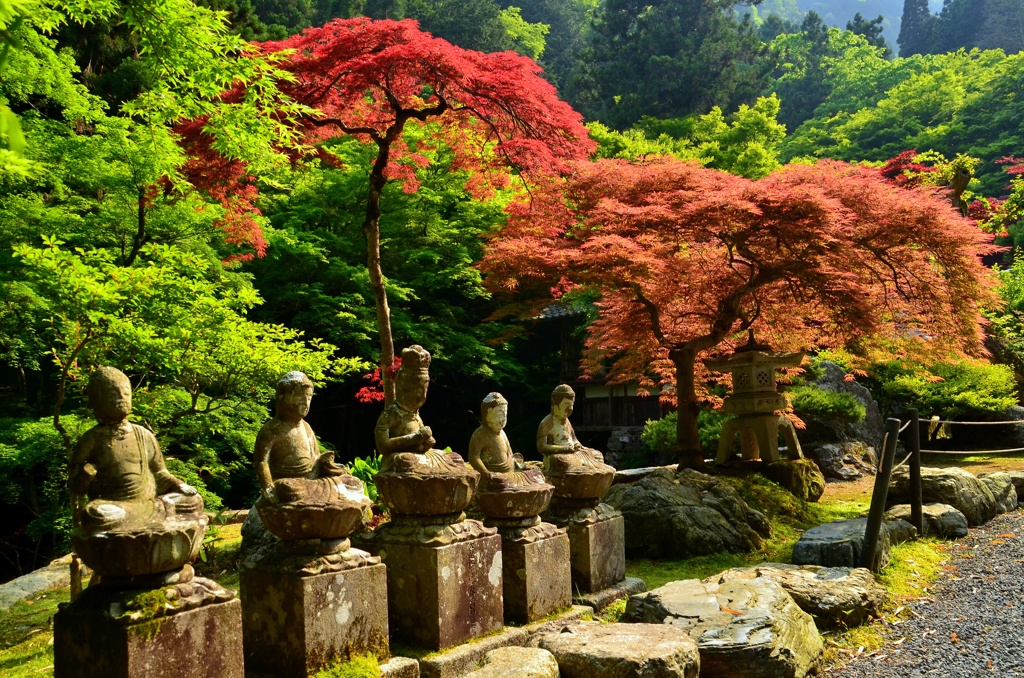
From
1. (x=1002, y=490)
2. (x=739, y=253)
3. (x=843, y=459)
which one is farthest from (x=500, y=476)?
(x=843, y=459)

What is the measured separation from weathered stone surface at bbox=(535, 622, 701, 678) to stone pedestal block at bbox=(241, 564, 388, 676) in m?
0.94

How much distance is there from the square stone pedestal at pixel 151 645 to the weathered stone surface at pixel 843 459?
1137 cm

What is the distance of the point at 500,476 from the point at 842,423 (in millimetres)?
10392

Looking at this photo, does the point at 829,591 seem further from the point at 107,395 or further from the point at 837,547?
the point at 107,395

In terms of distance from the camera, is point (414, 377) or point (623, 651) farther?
point (414, 377)

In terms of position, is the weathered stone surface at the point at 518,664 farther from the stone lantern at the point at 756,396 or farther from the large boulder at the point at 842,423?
the large boulder at the point at 842,423

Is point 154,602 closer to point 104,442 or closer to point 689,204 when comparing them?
point 104,442

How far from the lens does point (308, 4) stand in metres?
17.4

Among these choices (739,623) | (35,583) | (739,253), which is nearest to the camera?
(739,623)

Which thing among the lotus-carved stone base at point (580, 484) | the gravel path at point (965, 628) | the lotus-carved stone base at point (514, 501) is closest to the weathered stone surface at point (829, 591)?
the gravel path at point (965, 628)

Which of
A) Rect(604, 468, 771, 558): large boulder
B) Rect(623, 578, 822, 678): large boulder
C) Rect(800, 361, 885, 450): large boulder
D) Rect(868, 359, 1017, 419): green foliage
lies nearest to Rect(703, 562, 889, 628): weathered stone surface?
Rect(623, 578, 822, 678): large boulder

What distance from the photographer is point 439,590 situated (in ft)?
13.0

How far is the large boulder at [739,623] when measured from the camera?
4.25 metres

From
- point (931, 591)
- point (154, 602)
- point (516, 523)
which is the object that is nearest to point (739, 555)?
point (931, 591)
